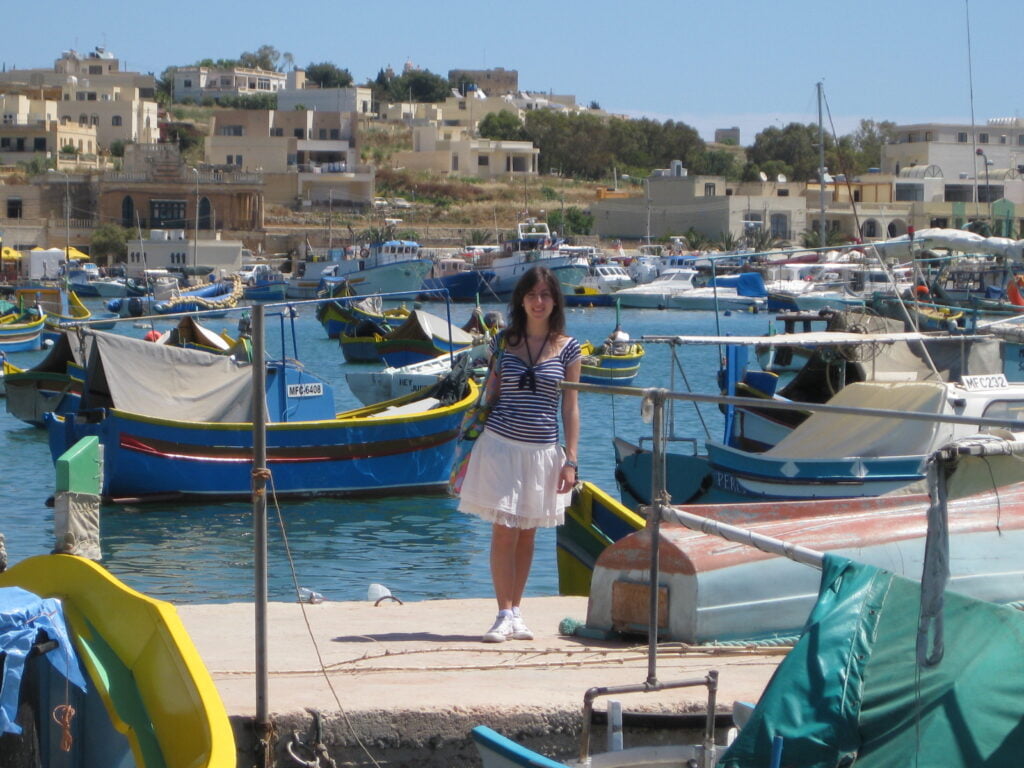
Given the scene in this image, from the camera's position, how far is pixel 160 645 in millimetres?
4797

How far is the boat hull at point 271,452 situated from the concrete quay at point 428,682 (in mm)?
10333

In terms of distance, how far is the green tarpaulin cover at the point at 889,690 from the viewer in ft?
12.0

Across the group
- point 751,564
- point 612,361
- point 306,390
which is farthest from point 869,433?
point 612,361

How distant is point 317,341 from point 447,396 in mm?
34771

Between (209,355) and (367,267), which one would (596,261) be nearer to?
(367,267)

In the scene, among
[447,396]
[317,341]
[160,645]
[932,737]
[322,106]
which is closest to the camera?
[932,737]

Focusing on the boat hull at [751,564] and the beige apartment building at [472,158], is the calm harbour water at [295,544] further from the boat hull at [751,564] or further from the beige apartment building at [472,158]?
the beige apartment building at [472,158]

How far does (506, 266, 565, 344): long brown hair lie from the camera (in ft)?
20.3

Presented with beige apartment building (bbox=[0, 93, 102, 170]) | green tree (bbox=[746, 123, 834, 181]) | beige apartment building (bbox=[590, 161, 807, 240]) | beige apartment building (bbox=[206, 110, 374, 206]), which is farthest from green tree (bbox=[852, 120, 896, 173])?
beige apartment building (bbox=[0, 93, 102, 170])

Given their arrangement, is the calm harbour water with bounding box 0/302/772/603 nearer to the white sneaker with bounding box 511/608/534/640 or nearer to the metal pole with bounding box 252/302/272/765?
the white sneaker with bounding box 511/608/534/640

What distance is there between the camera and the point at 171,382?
687 inches

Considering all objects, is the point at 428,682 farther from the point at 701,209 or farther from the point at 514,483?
the point at 701,209

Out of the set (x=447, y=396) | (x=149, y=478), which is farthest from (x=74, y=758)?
(x=447, y=396)

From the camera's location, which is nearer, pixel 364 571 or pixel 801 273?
pixel 364 571
